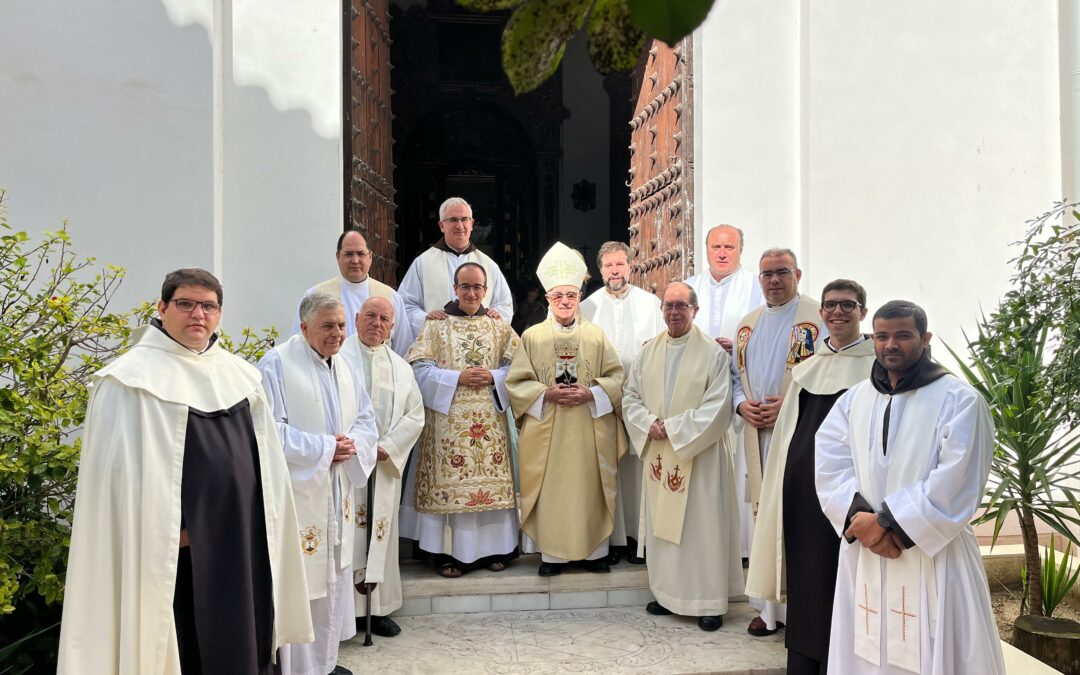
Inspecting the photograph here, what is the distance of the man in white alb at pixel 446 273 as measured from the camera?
594 centimetres

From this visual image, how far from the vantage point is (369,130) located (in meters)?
6.92

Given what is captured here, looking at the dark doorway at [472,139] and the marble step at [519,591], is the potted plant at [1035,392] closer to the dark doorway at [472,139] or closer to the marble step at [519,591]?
the marble step at [519,591]

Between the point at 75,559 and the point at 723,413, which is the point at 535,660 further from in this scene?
the point at 75,559

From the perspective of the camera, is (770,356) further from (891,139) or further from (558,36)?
(558,36)

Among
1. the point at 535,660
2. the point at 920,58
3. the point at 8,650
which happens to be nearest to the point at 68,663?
the point at 8,650

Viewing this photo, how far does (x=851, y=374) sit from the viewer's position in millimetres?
4051

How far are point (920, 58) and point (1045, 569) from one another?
3602 mm

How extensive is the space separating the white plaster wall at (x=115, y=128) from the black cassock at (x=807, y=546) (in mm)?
3822

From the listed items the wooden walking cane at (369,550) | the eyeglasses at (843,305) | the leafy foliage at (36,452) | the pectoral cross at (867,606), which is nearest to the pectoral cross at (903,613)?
the pectoral cross at (867,606)

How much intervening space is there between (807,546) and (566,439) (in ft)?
5.68

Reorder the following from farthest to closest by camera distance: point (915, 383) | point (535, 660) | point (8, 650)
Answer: point (535, 660)
point (8, 650)
point (915, 383)

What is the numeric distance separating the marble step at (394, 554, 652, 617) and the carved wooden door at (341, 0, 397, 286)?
257cm

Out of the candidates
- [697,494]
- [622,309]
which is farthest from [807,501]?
[622,309]

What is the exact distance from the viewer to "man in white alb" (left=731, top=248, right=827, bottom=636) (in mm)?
4777
